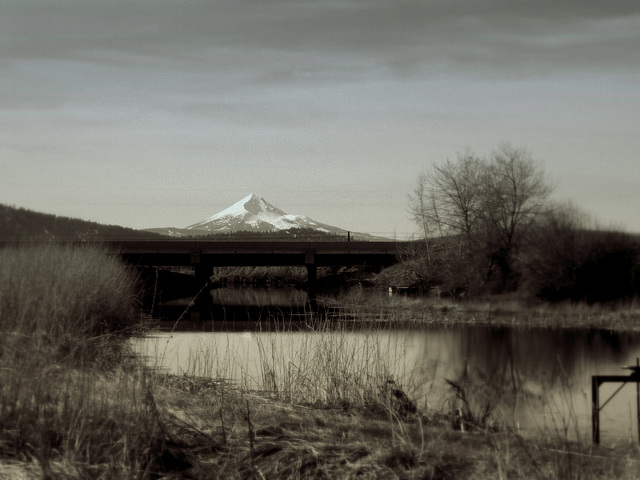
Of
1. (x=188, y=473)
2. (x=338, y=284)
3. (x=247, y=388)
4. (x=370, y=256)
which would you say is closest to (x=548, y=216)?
(x=247, y=388)

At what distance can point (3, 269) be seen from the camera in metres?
8.28

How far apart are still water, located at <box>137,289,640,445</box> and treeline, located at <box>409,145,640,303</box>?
2.04 meters

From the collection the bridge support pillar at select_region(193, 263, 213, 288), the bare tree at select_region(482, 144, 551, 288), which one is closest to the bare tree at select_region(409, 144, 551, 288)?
the bare tree at select_region(482, 144, 551, 288)

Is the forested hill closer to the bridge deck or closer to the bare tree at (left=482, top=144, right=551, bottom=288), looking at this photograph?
the bare tree at (left=482, top=144, right=551, bottom=288)

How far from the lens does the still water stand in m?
12.3

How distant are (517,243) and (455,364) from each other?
12.3 feet

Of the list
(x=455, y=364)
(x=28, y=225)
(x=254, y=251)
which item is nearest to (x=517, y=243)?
(x=455, y=364)

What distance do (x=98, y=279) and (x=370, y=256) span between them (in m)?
30.5

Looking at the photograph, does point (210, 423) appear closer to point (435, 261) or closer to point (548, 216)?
point (548, 216)

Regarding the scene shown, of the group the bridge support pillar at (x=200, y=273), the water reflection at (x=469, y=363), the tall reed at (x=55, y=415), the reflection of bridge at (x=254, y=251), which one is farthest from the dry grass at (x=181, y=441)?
the bridge support pillar at (x=200, y=273)

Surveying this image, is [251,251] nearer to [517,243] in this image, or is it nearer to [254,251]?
[254,251]

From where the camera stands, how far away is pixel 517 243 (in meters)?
19.2

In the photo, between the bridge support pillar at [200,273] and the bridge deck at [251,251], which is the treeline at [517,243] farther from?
the bridge support pillar at [200,273]

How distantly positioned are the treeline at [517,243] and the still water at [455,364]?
80.3 inches
